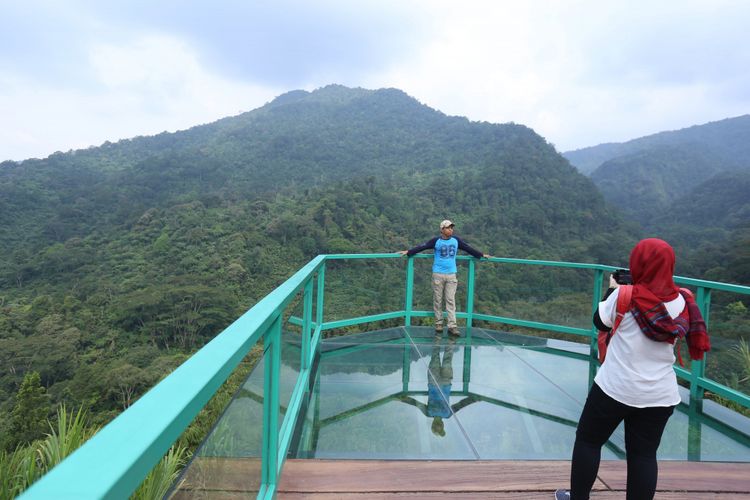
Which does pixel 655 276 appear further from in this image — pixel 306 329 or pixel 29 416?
pixel 29 416

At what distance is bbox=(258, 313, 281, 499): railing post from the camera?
1.49 metres

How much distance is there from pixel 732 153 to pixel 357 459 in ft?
420

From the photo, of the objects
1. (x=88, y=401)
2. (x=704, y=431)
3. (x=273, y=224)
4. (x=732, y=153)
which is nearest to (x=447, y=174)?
(x=273, y=224)

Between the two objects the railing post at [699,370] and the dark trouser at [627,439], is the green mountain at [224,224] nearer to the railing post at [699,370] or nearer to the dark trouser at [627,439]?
the railing post at [699,370]

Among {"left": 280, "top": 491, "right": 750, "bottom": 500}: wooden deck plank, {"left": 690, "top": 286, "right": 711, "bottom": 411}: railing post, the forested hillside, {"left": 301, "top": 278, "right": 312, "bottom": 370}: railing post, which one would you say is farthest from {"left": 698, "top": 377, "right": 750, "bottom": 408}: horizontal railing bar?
the forested hillside

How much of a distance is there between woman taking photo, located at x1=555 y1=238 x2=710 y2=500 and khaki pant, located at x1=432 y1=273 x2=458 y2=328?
3.14 meters

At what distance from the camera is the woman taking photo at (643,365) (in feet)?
5.21

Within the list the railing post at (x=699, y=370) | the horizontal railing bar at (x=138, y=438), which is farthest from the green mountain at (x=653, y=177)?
the horizontal railing bar at (x=138, y=438)

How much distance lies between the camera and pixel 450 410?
2.95m

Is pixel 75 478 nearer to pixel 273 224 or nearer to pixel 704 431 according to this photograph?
pixel 704 431

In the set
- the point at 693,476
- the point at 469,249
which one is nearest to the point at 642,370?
the point at 693,476

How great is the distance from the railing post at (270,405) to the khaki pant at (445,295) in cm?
344

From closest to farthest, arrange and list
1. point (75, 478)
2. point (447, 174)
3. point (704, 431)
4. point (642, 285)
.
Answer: point (75, 478) < point (642, 285) < point (704, 431) < point (447, 174)

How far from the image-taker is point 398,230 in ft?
162
